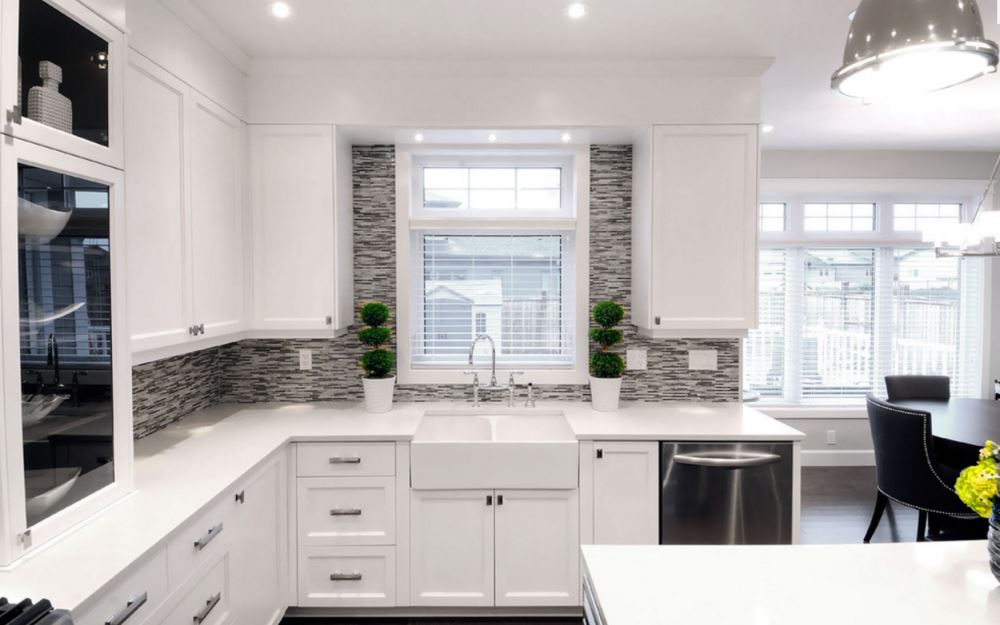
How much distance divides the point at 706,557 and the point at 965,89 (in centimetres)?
331

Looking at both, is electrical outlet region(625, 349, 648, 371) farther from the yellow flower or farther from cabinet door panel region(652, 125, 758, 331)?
the yellow flower

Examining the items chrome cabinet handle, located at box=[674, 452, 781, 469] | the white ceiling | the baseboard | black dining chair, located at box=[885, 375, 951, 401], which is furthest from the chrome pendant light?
the baseboard

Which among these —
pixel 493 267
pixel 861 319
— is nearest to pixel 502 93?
pixel 493 267

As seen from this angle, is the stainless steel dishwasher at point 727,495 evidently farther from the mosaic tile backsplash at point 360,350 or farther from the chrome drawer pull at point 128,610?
the chrome drawer pull at point 128,610

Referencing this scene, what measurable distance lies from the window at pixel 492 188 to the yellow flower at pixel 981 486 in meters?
2.34

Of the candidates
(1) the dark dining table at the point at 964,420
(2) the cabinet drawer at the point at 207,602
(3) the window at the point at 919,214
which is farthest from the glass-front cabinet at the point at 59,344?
(3) the window at the point at 919,214

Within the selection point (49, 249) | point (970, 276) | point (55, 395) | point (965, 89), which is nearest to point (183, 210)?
point (49, 249)

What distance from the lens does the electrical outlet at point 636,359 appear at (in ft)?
10.4

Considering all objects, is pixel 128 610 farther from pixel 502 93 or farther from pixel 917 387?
pixel 917 387

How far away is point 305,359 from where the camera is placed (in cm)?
315

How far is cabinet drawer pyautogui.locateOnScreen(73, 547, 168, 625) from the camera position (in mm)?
1259

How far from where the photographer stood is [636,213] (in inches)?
121

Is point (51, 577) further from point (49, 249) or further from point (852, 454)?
point (852, 454)

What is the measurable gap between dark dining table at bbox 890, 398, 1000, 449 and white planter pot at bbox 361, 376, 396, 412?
284cm
